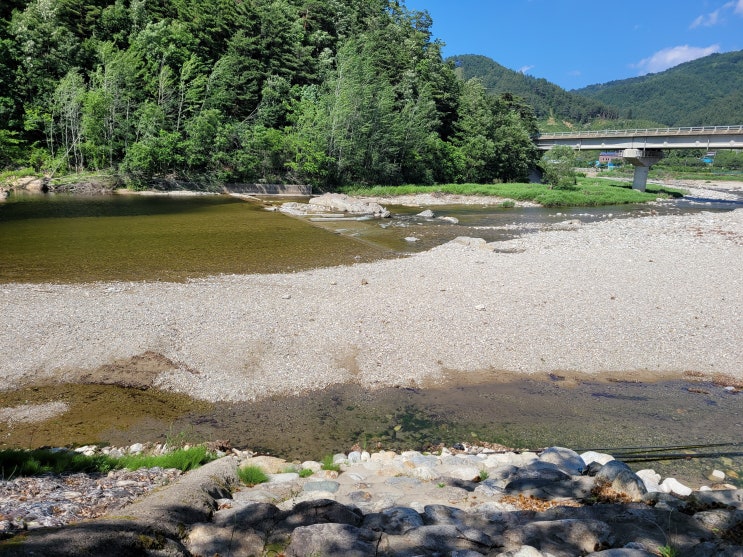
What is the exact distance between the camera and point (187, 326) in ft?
41.9

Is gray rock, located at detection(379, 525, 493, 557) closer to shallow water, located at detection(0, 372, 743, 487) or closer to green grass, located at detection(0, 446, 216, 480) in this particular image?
green grass, located at detection(0, 446, 216, 480)

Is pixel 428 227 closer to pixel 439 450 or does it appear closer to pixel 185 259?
pixel 185 259

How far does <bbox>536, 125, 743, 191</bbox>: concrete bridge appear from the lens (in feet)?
210

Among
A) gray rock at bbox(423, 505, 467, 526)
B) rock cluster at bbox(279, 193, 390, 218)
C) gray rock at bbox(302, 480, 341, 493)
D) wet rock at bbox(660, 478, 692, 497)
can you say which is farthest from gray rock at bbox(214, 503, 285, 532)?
rock cluster at bbox(279, 193, 390, 218)

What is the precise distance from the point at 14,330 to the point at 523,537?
13.3m

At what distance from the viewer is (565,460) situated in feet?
24.5

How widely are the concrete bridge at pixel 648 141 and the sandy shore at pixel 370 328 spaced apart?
59.2 meters

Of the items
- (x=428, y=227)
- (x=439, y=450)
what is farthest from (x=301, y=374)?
(x=428, y=227)

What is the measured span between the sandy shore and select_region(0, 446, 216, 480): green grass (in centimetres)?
286

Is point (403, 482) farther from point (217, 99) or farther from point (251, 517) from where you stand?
point (217, 99)


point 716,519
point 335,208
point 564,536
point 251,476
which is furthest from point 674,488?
point 335,208

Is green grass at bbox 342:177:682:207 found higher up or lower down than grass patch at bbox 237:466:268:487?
higher up

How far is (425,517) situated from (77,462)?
5258 mm

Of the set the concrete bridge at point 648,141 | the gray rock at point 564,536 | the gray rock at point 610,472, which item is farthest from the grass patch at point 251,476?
the concrete bridge at point 648,141
